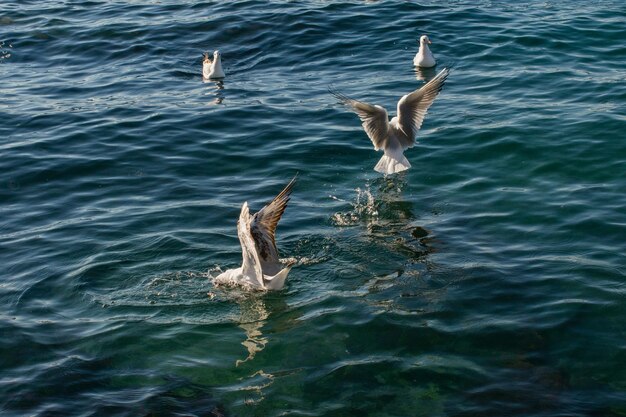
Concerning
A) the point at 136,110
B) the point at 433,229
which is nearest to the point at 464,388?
the point at 433,229

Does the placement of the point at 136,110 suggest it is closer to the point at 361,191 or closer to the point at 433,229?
the point at 361,191

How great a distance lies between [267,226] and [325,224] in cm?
209

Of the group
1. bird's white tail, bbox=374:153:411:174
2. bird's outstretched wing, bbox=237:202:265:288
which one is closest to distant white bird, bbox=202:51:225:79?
bird's white tail, bbox=374:153:411:174

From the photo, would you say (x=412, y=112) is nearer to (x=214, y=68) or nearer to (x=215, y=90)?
(x=215, y=90)

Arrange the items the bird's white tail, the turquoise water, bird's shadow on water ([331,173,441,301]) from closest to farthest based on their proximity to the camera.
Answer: the turquoise water < bird's shadow on water ([331,173,441,301]) < the bird's white tail

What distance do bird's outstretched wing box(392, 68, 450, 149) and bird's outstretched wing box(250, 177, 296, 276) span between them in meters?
3.78

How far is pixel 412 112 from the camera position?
13477 mm

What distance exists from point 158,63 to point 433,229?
10.1 m

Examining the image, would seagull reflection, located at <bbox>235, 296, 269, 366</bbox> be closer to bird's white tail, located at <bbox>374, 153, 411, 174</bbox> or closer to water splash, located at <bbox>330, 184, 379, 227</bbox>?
water splash, located at <bbox>330, 184, 379, 227</bbox>

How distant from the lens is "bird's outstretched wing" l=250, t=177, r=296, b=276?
32.1 feet

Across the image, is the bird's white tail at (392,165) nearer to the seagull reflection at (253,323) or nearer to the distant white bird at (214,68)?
the seagull reflection at (253,323)

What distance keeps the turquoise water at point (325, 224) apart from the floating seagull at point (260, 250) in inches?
10.9

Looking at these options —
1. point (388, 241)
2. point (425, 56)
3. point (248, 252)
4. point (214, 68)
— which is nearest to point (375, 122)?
point (388, 241)

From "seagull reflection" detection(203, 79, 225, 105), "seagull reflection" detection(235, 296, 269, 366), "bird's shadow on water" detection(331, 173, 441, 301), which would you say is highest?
"seagull reflection" detection(203, 79, 225, 105)
